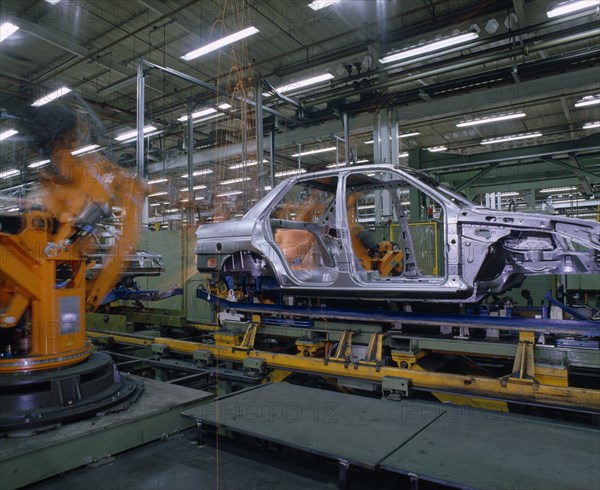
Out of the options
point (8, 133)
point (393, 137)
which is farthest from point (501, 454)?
point (393, 137)

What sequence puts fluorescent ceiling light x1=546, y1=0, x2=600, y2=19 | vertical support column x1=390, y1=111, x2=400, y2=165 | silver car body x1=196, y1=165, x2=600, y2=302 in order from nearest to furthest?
silver car body x1=196, y1=165, x2=600, y2=302 → fluorescent ceiling light x1=546, y1=0, x2=600, y2=19 → vertical support column x1=390, y1=111, x2=400, y2=165

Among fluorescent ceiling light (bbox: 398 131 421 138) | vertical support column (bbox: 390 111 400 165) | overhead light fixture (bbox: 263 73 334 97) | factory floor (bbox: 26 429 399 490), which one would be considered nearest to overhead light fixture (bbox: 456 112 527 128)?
fluorescent ceiling light (bbox: 398 131 421 138)

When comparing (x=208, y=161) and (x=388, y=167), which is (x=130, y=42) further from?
(x=388, y=167)

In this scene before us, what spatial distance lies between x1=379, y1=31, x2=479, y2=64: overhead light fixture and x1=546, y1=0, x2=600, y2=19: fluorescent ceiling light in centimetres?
116

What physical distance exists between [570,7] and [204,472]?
26.7ft

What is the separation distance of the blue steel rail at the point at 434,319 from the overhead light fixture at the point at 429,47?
212 inches

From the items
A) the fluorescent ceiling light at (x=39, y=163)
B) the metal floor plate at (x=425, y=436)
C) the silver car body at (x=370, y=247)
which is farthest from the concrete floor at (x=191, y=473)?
the fluorescent ceiling light at (x=39, y=163)

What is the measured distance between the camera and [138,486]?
235 cm

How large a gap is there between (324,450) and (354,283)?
196 centimetres

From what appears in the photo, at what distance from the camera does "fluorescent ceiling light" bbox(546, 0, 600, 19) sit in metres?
6.68

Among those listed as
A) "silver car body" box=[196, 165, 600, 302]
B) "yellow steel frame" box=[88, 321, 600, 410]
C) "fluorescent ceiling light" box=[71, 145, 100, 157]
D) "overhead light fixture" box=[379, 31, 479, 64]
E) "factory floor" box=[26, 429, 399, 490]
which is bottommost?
"factory floor" box=[26, 429, 399, 490]

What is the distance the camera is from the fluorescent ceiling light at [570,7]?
6675mm

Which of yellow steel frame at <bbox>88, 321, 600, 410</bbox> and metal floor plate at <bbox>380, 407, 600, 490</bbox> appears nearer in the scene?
metal floor plate at <bbox>380, 407, 600, 490</bbox>

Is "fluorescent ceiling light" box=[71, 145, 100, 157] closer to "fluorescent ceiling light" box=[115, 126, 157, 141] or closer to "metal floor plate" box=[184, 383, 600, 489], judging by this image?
"metal floor plate" box=[184, 383, 600, 489]
